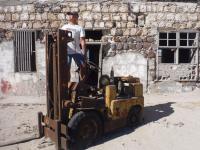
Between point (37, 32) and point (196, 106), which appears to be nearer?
point (196, 106)

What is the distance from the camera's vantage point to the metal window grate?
44.4ft

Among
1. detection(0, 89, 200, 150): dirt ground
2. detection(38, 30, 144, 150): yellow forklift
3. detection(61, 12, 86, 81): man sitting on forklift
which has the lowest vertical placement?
detection(0, 89, 200, 150): dirt ground

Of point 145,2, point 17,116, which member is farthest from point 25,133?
point 145,2

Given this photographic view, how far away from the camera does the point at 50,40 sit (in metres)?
7.76

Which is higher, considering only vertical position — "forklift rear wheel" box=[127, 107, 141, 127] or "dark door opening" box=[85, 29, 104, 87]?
"dark door opening" box=[85, 29, 104, 87]

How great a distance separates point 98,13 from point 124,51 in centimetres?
167

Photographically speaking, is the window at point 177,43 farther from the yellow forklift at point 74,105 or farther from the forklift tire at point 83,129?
the forklift tire at point 83,129

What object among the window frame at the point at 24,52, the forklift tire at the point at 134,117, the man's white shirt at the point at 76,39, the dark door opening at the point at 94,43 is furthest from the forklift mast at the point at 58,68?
the window frame at the point at 24,52

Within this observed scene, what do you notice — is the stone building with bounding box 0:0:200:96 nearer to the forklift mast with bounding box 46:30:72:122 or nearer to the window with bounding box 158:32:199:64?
the window with bounding box 158:32:199:64

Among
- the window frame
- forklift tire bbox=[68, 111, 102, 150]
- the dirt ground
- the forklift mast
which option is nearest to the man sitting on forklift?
the forklift mast

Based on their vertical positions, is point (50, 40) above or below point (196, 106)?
above

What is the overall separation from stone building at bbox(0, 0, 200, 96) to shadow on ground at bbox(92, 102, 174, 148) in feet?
7.73

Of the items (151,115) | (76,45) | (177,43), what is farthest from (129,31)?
(76,45)

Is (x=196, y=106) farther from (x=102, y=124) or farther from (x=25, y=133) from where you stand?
(x=25, y=133)
